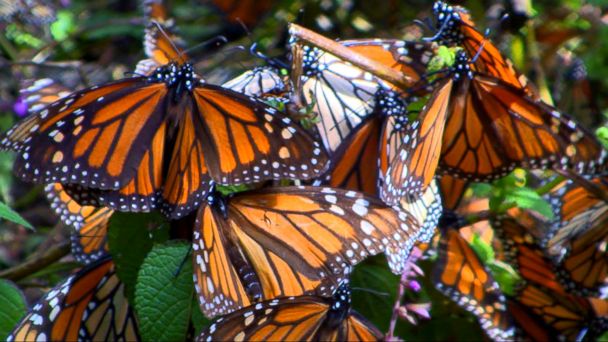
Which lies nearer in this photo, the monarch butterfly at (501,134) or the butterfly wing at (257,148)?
the butterfly wing at (257,148)

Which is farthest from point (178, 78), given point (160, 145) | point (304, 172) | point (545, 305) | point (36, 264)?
point (545, 305)

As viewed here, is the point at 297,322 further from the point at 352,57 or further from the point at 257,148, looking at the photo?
the point at 352,57

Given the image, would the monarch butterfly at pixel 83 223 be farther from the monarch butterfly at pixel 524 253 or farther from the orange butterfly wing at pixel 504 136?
the monarch butterfly at pixel 524 253

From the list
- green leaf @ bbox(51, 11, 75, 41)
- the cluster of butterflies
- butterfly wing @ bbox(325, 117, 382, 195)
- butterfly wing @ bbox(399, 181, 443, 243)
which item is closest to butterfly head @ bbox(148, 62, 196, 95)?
the cluster of butterflies

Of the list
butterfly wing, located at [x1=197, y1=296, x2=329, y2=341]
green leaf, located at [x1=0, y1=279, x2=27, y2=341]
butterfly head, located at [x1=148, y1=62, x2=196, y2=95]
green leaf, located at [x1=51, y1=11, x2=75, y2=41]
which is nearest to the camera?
butterfly wing, located at [x1=197, y1=296, x2=329, y2=341]

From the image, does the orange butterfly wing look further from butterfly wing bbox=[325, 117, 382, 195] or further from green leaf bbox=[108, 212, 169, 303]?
green leaf bbox=[108, 212, 169, 303]

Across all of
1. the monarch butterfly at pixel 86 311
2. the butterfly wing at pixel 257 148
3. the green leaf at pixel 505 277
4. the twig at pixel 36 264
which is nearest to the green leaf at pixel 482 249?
the green leaf at pixel 505 277

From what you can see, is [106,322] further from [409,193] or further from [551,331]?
[551,331]

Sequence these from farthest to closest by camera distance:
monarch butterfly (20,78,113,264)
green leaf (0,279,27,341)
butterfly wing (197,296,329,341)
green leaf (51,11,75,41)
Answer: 1. green leaf (51,11,75,41)
2. monarch butterfly (20,78,113,264)
3. green leaf (0,279,27,341)
4. butterfly wing (197,296,329,341)
